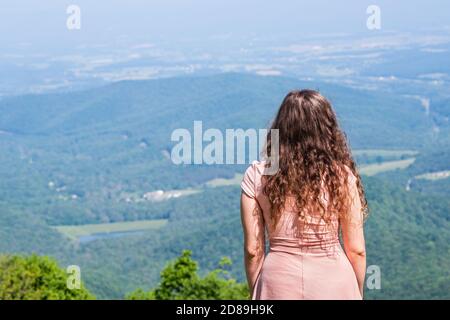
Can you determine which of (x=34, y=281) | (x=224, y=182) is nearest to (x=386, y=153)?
(x=224, y=182)

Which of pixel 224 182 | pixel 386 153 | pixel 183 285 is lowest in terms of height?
pixel 183 285

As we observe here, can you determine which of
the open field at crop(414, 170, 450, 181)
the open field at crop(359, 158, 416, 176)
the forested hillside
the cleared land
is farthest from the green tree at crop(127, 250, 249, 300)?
the cleared land

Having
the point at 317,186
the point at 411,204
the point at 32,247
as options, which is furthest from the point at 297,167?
the point at 32,247

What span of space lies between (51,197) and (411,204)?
61.9 m

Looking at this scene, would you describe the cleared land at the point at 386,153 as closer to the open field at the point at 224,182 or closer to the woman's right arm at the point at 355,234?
the open field at the point at 224,182

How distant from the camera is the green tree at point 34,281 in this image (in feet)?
61.1

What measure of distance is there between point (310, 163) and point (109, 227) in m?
89.5

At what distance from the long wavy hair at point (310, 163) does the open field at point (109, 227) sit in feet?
272

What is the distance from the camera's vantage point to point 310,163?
2986mm

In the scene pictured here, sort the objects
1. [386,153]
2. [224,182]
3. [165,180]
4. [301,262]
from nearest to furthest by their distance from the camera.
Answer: [301,262] < [224,182] < [386,153] < [165,180]

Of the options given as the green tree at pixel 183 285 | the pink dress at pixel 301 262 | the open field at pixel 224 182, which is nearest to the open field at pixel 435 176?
the open field at pixel 224 182

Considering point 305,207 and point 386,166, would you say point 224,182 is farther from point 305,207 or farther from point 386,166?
point 305,207

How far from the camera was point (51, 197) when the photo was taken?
111 meters

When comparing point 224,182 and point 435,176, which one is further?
point 224,182
